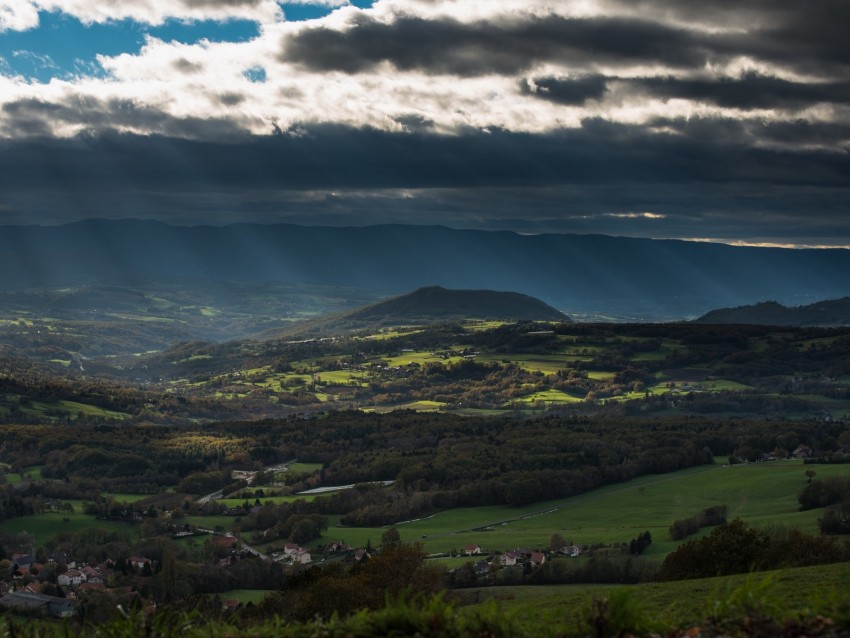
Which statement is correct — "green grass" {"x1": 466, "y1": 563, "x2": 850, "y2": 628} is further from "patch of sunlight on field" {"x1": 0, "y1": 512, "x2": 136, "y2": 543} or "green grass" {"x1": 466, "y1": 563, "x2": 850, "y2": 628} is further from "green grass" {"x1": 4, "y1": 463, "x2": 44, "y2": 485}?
"green grass" {"x1": 4, "y1": 463, "x2": 44, "y2": 485}

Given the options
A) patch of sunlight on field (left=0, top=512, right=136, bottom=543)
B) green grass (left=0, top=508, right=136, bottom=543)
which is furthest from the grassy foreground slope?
green grass (left=0, top=508, right=136, bottom=543)

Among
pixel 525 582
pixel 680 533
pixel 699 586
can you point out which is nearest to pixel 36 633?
pixel 699 586

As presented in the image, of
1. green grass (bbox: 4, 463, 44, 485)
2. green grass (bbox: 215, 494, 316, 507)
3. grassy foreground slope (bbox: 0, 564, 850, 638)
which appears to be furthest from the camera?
green grass (bbox: 4, 463, 44, 485)

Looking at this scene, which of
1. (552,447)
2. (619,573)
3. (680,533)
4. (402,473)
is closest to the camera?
(619,573)

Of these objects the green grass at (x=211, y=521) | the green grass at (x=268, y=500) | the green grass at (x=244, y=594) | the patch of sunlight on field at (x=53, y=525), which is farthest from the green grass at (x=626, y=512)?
the patch of sunlight on field at (x=53, y=525)

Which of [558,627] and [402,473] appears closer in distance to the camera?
[558,627]

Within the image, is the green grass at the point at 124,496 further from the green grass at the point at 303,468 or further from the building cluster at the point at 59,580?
the building cluster at the point at 59,580

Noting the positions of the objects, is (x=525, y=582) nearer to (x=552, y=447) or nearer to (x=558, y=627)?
(x=558, y=627)

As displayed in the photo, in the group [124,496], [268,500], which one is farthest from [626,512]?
[124,496]
